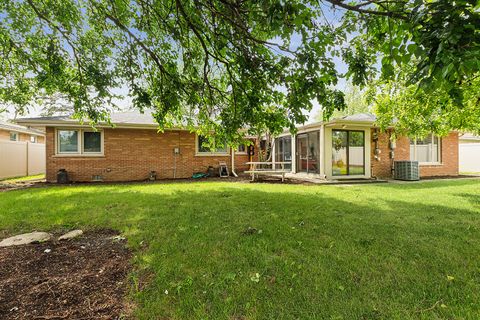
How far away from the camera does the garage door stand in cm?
1923

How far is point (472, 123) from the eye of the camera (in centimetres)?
689

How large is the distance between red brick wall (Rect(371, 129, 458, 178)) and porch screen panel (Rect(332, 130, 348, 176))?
1.76 m

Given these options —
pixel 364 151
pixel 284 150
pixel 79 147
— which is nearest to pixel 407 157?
pixel 364 151

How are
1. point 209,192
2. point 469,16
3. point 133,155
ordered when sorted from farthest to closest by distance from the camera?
point 133,155 < point 209,192 < point 469,16

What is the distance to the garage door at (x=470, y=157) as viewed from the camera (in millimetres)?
19234

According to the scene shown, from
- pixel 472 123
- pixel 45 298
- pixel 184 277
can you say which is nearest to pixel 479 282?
pixel 184 277

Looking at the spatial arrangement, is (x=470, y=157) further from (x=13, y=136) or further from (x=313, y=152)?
(x=13, y=136)

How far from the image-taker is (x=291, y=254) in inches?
129

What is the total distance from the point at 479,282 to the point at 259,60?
4.22 m

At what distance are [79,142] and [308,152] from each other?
11.2 m

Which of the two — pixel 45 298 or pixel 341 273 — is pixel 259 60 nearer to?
pixel 341 273

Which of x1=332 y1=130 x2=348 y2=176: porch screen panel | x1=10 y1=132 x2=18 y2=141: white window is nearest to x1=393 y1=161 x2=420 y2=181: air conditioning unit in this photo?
x1=332 y1=130 x2=348 y2=176: porch screen panel

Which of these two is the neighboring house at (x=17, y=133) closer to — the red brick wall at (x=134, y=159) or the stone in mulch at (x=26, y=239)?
the red brick wall at (x=134, y=159)

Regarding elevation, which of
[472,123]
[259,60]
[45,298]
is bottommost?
[45,298]
